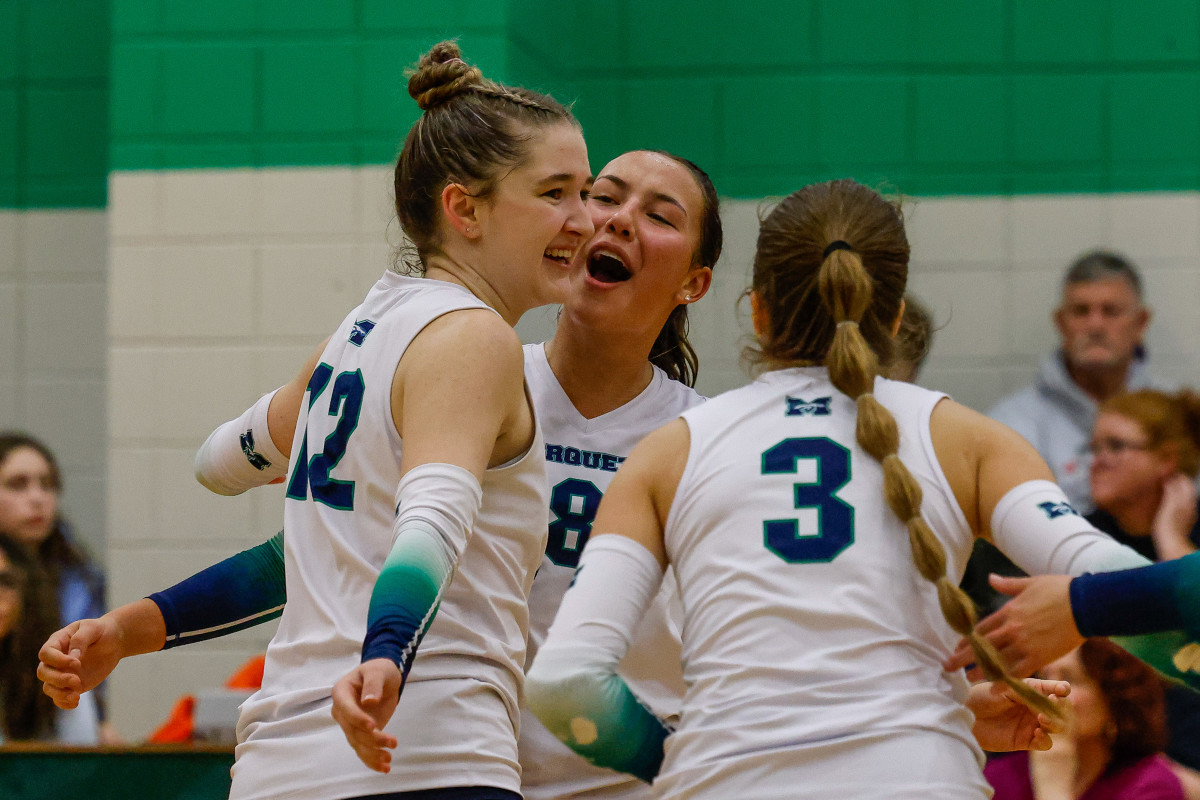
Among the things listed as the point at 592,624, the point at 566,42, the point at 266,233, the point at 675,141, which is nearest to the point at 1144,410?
the point at 675,141

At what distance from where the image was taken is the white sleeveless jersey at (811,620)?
1430 mm

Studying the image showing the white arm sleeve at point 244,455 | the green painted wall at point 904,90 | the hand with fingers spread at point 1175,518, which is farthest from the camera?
the green painted wall at point 904,90

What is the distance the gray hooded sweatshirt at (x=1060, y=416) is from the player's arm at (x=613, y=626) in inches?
114

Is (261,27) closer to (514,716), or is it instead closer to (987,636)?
(514,716)

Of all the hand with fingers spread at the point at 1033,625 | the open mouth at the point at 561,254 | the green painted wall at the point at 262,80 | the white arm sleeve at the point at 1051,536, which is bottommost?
the hand with fingers spread at the point at 1033,625

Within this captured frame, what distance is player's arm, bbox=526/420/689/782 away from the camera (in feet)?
4.87

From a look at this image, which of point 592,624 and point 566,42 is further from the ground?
point 566,42

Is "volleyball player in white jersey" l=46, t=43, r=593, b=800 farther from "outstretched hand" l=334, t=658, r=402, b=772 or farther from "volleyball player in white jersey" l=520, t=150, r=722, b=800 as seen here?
"volleyball player in white jersey" l=520, t=150, r=722, b=800

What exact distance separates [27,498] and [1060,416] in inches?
126

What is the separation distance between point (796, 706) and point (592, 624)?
230 millimetres

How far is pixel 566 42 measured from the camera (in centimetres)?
475

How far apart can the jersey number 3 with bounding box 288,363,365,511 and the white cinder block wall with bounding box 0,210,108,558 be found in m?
3.47

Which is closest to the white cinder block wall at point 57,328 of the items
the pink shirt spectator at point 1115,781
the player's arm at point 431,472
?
the pink shirt spectator at point 1115,781

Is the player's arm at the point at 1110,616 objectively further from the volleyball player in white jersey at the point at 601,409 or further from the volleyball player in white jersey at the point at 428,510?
the volleyball player in white jersey at the point at 428,510
